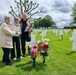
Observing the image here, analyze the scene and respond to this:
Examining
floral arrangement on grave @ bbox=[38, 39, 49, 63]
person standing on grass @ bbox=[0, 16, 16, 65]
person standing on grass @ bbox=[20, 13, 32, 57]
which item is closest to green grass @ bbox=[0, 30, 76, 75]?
floral arrangement on grave @ bbox=[38, 39, 49, 63]

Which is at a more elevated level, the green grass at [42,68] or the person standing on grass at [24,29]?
the person standing on grass at [24,29]

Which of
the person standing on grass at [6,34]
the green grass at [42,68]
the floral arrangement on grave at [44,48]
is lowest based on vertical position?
the green grass at [42,68]

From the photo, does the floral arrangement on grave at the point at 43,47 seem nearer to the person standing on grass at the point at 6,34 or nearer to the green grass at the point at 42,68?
the green grass at the point at 42,68

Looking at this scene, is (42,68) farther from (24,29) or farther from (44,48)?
(24,29)

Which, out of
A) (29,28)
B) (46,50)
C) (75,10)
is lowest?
(46,50)

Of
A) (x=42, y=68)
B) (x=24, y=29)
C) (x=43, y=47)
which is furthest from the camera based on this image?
(x=24, y=29)

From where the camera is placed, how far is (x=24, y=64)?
816 centimetres

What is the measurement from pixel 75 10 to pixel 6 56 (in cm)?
7105

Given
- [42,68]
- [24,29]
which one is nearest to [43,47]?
[42,68]

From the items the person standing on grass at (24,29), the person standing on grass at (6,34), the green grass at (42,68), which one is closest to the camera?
the green grass at (42,68)

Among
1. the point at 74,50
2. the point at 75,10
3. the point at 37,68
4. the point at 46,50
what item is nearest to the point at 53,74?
the point at 37,68

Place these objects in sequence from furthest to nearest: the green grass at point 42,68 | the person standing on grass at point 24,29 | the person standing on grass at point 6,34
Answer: the person standing on grass at point 24,29, the person standing on grass at point 6,34, the green grass at point 42,68

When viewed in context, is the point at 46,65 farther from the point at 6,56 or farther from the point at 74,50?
the point at 74,50

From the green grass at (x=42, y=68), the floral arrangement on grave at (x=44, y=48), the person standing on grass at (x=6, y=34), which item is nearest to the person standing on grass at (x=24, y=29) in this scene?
the green grass at (x=42, y=68)
